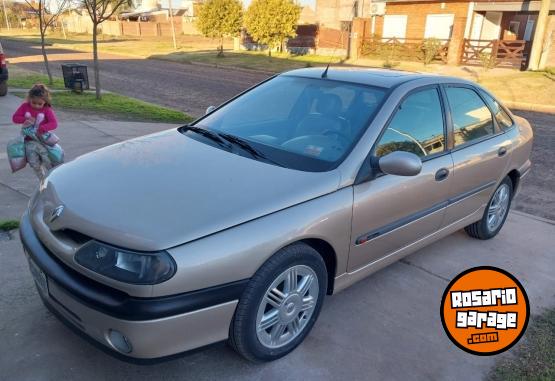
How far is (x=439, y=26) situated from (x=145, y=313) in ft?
97.0

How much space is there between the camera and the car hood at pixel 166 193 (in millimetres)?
2312

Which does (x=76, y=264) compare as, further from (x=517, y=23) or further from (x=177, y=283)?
(x=517, y=23)

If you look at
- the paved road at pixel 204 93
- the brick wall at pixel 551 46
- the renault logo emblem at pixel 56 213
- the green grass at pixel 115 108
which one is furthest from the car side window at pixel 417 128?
the brick wall at pixel 551 46

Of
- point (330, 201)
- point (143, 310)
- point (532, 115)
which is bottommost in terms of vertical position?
point (532, 115)

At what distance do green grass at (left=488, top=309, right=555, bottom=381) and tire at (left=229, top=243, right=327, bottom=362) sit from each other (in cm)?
114

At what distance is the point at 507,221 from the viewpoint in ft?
17.3

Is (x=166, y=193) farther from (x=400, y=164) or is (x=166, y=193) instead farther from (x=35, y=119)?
(x=35, y=119)

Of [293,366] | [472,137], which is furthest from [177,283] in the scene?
[472,137]

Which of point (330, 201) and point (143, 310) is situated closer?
point (143, 310)

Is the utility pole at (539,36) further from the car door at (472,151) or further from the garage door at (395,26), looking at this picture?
the car door at (472,151)

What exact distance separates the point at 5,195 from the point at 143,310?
3531 mm

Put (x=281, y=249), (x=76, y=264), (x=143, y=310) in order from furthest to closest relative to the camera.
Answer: (x=281, y=249)
(x=76, y=264)
(x=143, y=310)

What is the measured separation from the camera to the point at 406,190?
328cm

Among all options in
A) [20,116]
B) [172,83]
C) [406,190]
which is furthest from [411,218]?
[172,83]
